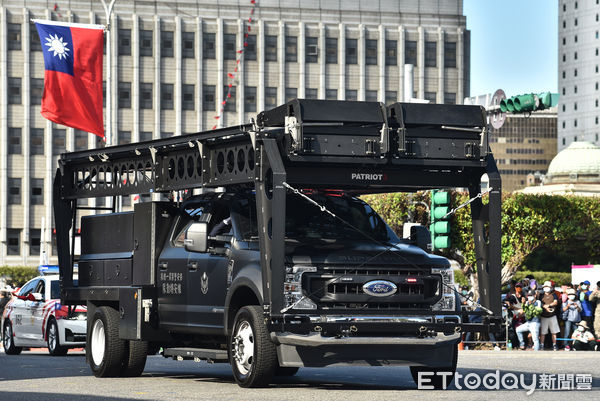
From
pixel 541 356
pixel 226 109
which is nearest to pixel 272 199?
pixel 541 356

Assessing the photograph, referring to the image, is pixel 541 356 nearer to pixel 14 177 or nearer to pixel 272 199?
pixel 272 199

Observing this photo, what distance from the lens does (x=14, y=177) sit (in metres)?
91.4

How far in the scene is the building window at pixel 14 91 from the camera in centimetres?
9081

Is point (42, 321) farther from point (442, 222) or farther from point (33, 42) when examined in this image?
point (33, 42)

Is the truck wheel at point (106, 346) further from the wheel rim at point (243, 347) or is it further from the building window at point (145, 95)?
the building window at point (145, 95)

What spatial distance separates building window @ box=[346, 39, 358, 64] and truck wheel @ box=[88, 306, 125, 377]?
79.1 m

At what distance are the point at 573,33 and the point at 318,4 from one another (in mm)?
110239

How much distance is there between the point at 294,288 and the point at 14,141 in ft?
265

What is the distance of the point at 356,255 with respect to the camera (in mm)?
13336

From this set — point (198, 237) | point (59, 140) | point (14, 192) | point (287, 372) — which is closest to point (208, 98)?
point (59, 140)

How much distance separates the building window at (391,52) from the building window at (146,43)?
1709 centimetres

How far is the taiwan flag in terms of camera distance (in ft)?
101

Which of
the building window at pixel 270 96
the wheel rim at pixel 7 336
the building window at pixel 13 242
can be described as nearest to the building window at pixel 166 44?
the building window at pixel 270 96

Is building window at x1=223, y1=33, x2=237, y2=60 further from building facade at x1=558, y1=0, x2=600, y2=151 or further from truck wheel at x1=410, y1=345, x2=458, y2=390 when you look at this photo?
building facade at x1=558, y1=0, x2=600, y2=151
